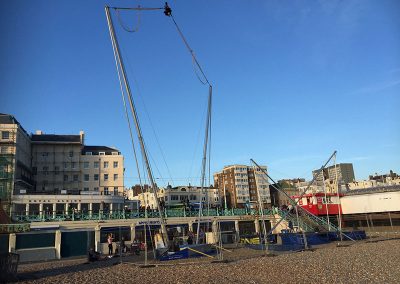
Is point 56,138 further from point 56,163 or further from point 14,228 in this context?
point 14,228

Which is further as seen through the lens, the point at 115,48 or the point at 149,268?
the point at 115,48

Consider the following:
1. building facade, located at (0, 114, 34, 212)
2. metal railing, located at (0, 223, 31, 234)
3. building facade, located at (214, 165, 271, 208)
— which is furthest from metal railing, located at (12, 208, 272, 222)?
building facade, located at (214, 165, 271, 208)

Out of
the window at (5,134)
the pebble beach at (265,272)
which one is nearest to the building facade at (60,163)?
the window at (5,134)

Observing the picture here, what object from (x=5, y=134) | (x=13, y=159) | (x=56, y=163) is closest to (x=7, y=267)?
(x=13, y=159)

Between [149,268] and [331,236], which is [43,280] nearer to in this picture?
[149,268]

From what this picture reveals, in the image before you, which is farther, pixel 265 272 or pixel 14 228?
pixel 14 228

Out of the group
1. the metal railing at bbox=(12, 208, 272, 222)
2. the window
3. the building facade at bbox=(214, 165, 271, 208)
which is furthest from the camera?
the building facade at bbox=(214, 165, 271, 208)

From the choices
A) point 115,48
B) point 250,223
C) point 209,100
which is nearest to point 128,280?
point 115,48

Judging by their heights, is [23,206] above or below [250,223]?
above

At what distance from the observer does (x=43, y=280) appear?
22.1 m

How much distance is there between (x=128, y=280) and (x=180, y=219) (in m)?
37.8

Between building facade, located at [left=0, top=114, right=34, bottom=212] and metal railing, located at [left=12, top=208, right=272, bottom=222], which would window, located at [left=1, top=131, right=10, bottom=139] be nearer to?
building facade, located at [left=0, top=114, right=34, bottom=212]

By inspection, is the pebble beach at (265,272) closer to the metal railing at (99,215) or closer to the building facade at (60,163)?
the metal railing at (99,215)

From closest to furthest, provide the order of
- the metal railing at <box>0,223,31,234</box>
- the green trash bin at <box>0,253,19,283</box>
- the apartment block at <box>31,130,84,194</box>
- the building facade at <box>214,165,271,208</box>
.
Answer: the green trash bin at <box>0,253,19,283</box> → the metal railing at <box>0,223,31,234</box> → the apartment block at <box>31,130,84,194</box> → the building facade at <box>214,165,271,208</box>
